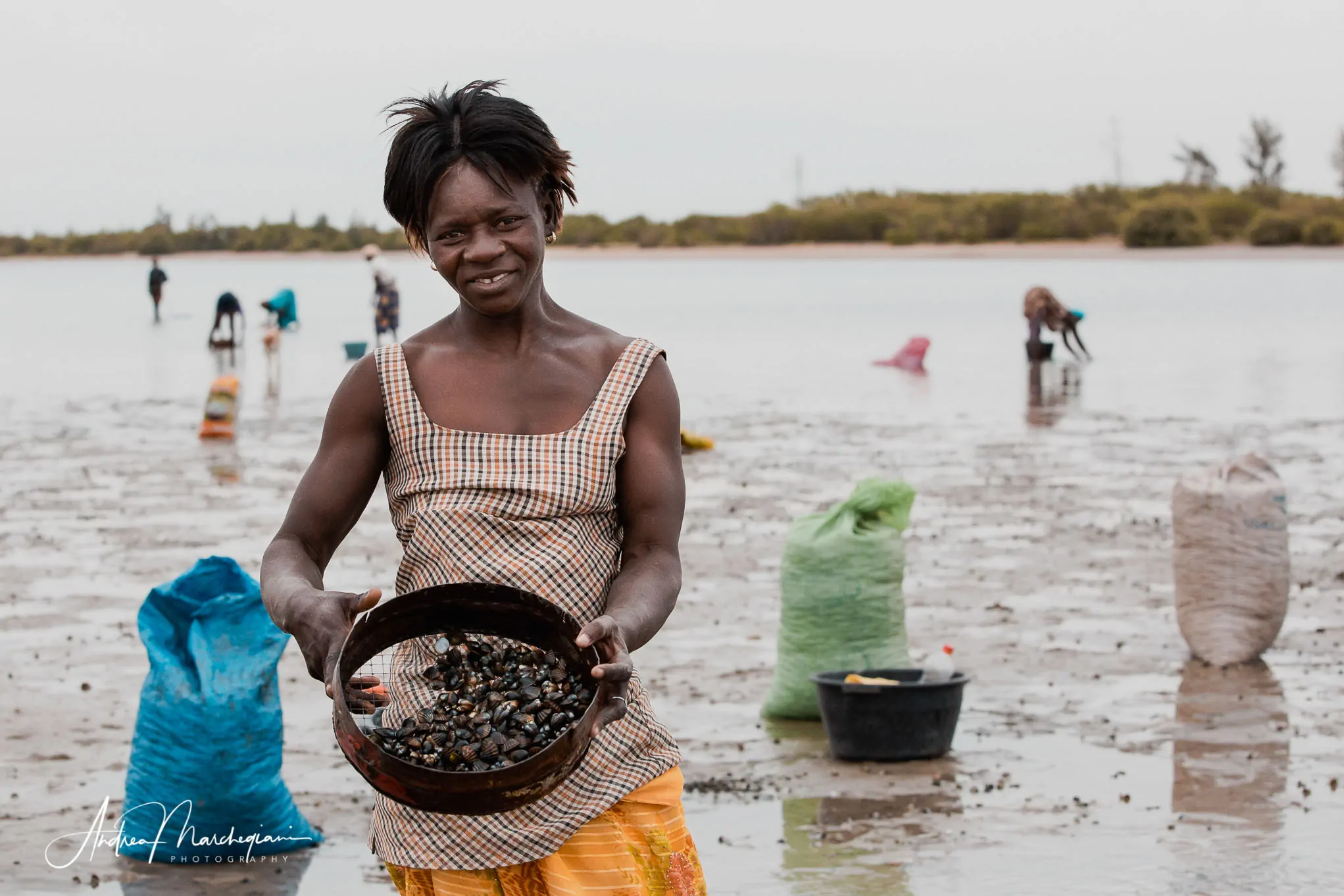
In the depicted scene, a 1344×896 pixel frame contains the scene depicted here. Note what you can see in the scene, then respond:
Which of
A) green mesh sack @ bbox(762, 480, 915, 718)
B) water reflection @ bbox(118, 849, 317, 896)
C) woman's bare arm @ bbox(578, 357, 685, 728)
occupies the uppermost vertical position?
woman's bare arm @ bbox(578, 357, 685, 728)

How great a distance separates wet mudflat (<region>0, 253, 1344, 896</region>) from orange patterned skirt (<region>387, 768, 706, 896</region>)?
2.44m

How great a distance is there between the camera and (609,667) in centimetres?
235

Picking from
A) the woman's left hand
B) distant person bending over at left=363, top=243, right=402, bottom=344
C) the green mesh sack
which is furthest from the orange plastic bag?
the woman's left hand

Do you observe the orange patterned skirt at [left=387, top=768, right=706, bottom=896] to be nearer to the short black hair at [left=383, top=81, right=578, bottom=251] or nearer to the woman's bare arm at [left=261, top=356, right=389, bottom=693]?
the woman's bare arm at [left=261, top=356, right=389, bottom=693]

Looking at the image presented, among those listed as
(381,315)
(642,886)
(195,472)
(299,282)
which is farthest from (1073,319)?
(299,282)

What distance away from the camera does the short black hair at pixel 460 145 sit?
8.32 feet

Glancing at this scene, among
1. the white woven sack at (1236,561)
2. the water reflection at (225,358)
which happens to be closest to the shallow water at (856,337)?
the water reflection at (225,358)

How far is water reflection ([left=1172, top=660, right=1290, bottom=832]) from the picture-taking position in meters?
5.62

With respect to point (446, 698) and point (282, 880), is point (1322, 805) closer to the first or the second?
point (282, 880)

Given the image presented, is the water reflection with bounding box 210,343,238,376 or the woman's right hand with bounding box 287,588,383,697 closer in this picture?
the woman's right hand with bounding box 287,588,383,697

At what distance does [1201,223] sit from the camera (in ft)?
282

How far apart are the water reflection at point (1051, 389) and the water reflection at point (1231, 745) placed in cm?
997

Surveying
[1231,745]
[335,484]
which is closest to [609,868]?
[335,484]

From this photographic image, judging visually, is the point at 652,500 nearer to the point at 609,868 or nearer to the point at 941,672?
the point at 609,868
